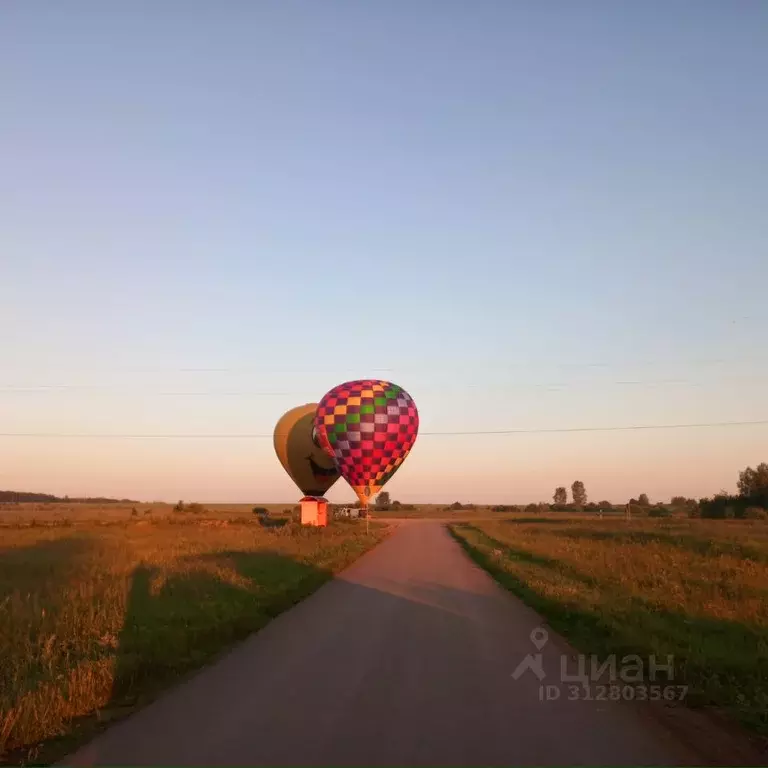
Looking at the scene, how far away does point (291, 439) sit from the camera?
55.0 metres

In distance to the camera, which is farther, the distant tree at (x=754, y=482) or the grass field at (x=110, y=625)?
the distant tree at (x=754, y=482)

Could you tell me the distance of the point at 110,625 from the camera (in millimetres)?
11406

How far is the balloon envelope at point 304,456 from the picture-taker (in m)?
53.6

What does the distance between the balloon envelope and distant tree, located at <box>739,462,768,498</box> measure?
52.8m

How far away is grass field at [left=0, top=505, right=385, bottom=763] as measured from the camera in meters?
7.28

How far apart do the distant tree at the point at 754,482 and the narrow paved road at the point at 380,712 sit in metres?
80.7

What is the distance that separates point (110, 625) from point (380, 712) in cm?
599

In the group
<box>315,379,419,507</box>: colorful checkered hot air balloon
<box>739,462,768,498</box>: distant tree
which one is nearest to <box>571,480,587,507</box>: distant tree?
<box>739,462,768,498</box>: distant tree

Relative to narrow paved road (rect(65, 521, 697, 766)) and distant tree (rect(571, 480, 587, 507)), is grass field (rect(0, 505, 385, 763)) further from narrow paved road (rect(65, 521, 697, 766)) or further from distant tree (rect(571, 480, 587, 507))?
distant tree (rect(571, 480, 587, 507))

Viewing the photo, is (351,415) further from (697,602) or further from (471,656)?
(471,656)

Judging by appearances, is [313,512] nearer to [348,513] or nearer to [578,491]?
[348,513]

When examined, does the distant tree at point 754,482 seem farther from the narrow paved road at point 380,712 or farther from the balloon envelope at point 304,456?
the narrow paved road at point 380,712

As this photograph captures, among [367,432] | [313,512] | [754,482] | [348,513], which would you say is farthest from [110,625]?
[754,482]

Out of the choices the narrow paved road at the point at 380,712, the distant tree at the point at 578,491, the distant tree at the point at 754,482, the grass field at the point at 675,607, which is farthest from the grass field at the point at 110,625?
the distant tree at the point at 578,491
